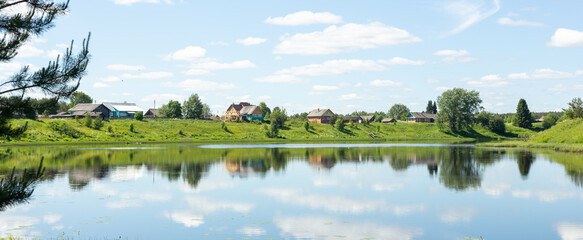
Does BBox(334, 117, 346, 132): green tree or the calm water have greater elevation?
BBox(334, 117, 346, 132): green tree

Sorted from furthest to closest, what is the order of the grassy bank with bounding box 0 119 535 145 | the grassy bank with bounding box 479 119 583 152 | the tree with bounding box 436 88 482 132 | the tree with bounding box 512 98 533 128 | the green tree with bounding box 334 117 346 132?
1. the tree with bounding box 512 98 533 128
2. the tree with bounding box 436 88 482 132
3. the green tree with bounding box 334 117 346 132
4. the grassy bank with bounding box 0 119 535 145
5. the grassy bank with bounding box 479 119 583 152

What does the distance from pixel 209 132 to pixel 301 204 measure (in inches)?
4025

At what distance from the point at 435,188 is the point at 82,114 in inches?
5012

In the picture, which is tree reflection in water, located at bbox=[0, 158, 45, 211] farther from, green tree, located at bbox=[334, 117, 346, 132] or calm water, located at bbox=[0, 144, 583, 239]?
green tree, located at bbox=[334, 117, 346, 132]

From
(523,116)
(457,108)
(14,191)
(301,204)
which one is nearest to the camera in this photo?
(14,191)

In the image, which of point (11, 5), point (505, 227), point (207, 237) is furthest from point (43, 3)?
point (505, 227)

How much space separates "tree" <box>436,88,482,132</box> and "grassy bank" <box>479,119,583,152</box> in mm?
53238

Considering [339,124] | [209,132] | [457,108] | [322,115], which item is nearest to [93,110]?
[209,132]

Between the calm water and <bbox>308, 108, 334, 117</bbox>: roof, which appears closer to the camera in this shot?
the calm water

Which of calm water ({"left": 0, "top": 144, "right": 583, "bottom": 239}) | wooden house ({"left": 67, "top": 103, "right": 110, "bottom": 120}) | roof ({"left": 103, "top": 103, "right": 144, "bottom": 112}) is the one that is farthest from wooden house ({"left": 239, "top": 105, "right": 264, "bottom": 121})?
calm water ({"left": 0, "top": 144, "right": 583, "bottom": 239})

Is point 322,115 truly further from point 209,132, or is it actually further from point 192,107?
point 209,132

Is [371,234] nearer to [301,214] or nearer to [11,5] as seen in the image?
[301,214]

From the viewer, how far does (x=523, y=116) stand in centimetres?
16388

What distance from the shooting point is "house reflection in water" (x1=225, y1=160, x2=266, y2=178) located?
1763 inches
